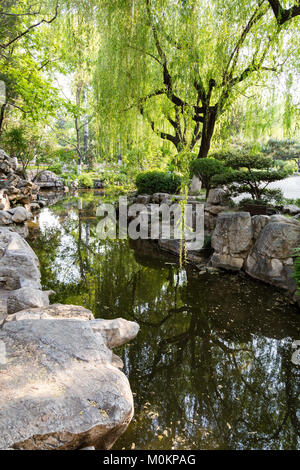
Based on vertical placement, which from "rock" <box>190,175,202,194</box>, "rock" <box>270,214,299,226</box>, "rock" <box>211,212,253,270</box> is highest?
"rock" <box>190,175,202,194</box>

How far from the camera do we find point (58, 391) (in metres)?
1.70

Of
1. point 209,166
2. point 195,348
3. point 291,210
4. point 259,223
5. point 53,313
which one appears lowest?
point 195,348

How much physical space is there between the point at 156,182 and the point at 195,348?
717cm

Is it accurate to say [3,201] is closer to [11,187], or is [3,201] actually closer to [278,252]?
[11,187]

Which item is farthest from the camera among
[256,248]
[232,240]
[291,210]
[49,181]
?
[49,181]

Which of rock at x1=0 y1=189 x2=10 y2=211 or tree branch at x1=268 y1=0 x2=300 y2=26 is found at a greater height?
tree branch at x1=268 y1=0 x2=300 y2=26

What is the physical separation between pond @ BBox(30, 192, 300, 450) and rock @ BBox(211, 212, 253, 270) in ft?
1.15

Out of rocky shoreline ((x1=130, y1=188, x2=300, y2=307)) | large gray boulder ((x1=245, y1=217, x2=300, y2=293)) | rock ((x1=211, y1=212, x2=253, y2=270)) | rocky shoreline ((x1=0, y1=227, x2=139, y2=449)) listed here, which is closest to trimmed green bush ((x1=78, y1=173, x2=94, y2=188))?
rocky shoreline ((x1=130, y1=188, x2=300, y2=307))

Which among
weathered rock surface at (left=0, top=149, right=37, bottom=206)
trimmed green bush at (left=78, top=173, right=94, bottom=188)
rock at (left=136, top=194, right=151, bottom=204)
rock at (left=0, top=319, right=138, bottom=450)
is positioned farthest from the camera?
trimmed green bush at (left=78, top=173, right=94, bottom=188)

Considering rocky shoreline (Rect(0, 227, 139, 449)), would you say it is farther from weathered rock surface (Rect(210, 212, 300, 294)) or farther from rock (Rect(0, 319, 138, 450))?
weathered rock surface (Rect(210, 212, 300, 294))

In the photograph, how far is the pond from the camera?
206 cm

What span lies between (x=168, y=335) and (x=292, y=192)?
7.13m

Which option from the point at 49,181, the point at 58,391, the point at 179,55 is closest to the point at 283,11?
the point at 179,55
